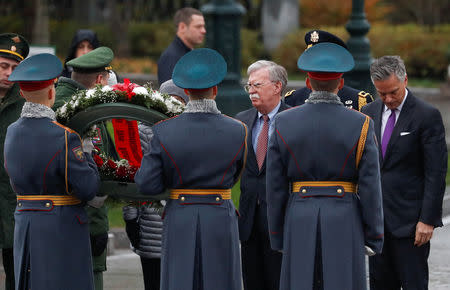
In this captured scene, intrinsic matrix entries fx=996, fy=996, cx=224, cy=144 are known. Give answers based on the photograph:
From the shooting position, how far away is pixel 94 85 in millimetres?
6742

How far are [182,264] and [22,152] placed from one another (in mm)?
1136

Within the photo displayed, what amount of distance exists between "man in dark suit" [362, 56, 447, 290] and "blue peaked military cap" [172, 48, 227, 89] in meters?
1.12

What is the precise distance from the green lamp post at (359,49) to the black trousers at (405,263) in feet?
29.5

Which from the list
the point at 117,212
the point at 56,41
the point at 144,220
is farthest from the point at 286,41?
the point at 144,220

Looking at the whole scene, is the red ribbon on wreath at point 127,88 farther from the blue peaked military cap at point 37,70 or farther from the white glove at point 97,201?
the white glove at point 97,201

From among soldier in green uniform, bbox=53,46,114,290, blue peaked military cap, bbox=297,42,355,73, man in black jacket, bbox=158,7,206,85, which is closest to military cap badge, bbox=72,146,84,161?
soldier in green uniform, bbox=53,46,114,290

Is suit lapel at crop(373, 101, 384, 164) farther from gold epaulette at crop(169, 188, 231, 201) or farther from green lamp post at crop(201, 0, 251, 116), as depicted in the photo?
green lamp post at crop(201, 0, 251, 116)

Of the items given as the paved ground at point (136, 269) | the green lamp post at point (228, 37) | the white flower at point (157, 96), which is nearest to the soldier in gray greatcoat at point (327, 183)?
the white flower at point (157, 96)

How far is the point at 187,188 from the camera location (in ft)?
18.8

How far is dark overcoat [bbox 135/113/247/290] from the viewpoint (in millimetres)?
5672

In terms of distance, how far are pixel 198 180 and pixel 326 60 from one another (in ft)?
3.31

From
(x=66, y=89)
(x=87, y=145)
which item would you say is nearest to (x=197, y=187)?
(x=87, y=145)

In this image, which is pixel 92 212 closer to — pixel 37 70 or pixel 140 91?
pixel 140 91

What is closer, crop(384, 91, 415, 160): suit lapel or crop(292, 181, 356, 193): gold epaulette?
crop(292, 181, 356, 193): gold epaulette
